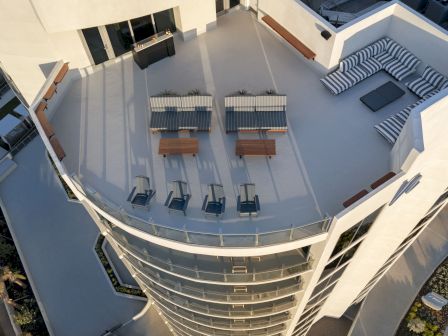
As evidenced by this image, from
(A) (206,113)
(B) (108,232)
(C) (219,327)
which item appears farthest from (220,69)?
(C) (219,327)

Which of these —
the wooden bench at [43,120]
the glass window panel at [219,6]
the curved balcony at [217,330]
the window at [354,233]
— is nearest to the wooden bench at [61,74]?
the wooden bench at [43,120]

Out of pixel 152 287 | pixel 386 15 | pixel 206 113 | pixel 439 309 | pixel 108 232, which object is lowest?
pixel 439 309

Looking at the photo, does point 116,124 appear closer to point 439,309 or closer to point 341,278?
point 341,278

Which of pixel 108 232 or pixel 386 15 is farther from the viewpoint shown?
pixel 386 15

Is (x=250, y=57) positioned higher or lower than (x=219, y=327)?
higher

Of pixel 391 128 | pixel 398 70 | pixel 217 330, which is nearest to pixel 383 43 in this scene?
pixel 398 70

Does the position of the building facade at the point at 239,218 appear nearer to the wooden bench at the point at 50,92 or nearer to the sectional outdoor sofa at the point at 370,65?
Answer: the wooden bench at the point at 50,92
